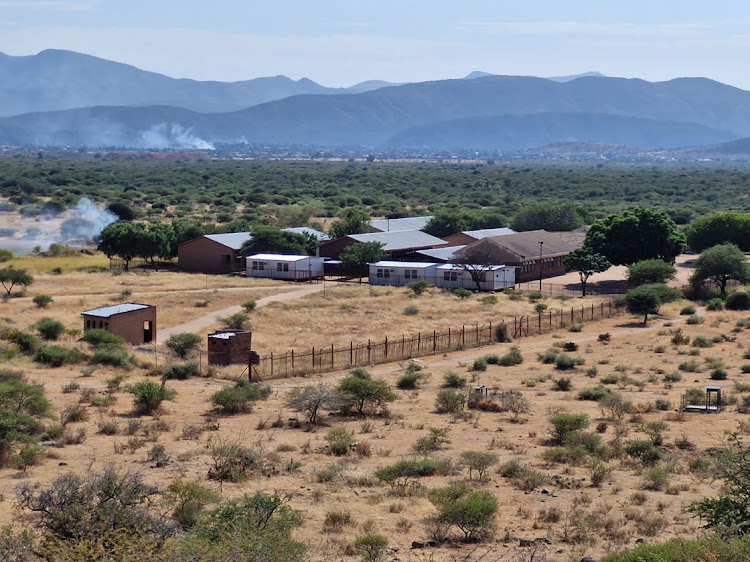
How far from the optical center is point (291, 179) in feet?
615

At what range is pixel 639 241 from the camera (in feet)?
227

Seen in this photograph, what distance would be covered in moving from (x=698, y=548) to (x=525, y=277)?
2128 inches

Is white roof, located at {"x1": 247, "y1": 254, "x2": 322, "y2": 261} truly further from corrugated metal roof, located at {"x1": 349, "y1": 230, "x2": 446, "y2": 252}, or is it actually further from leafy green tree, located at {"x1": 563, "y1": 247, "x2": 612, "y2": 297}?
leafy green tree, located at {"x1": 563, "y1": 247, "x2": 612, "y2": 297}

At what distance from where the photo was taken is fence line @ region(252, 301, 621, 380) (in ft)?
130

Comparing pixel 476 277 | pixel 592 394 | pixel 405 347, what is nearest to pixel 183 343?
pixel 405 347

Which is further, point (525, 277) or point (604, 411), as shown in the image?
point (525, 277)

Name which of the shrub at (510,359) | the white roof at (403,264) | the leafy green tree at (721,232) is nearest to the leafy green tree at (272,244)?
the white roof at (403,264)

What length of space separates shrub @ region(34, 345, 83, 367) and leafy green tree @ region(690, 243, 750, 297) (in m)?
37.6

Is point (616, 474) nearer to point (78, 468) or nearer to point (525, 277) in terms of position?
point (78, 468)

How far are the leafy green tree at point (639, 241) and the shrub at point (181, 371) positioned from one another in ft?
123

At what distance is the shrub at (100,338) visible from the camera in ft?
135

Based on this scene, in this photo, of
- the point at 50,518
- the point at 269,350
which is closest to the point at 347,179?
the point at 269,350

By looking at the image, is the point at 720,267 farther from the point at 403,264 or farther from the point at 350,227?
the point at 350,227

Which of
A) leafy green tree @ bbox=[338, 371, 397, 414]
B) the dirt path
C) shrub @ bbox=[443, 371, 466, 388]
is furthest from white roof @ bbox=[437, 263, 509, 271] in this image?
leafy green tree @ bbox=[338, 371, 397, 414]
